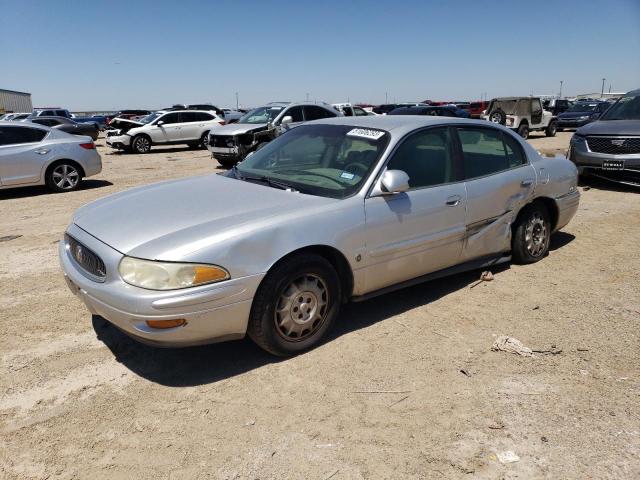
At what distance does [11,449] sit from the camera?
263 centimetres

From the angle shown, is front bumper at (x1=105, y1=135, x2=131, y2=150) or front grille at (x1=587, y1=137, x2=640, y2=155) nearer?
front grille at (x1=587, y1=137, x2=640, y2=155)

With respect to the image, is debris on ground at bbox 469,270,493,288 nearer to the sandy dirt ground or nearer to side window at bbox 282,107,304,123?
the sandy dirt ground

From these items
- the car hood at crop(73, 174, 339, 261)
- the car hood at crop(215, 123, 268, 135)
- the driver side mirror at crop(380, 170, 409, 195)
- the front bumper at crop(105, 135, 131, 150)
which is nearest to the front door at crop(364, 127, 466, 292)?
the driver side mirror at crop(380, 170, 409, 195)

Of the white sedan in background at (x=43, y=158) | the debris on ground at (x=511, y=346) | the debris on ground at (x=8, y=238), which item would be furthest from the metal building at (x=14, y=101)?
the debris on ground at (x=511, y=346)

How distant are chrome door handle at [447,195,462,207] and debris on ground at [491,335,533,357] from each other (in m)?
1.13

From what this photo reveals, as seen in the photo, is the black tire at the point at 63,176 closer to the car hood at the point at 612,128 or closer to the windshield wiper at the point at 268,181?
the windshield wiper at the point at 268,181

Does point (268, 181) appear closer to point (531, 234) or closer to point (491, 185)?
point (491, 185)

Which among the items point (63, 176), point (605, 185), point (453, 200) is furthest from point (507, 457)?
point (63, 176)

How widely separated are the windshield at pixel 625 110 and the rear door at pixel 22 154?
11.1 m

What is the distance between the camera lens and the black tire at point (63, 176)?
998cm

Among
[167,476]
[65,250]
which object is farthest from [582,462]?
[65,250]

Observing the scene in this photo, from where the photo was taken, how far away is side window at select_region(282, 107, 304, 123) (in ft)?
46.4

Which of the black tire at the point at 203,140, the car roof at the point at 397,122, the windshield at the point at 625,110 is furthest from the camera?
the black tire at the point at 203,140

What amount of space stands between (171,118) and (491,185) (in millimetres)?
17592
